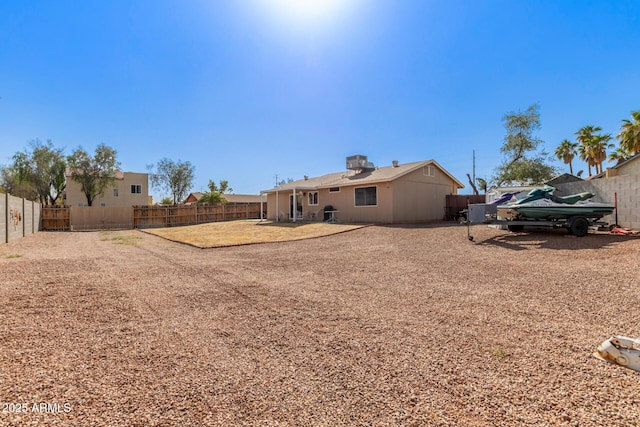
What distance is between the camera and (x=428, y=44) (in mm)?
12664

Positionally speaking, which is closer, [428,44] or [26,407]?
[26,407]

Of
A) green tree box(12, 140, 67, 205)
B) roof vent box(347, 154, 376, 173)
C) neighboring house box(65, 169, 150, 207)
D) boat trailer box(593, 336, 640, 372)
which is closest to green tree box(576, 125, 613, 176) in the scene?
roof vent box(347, 154, 376, 173)

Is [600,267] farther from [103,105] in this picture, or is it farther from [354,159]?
[103,105]

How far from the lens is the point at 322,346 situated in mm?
3137

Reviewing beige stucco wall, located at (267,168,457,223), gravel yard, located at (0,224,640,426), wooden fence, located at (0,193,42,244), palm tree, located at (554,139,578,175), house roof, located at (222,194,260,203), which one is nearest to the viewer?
gravel yard, located at (0,224,640,426)

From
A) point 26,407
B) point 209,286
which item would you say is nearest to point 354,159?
point 209,286

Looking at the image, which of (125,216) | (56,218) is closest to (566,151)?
(125,216)

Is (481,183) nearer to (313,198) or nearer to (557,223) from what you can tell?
(313,198)

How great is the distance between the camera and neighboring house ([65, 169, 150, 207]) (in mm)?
33406

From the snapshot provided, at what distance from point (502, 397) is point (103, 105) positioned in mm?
23150

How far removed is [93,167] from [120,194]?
22.3ft

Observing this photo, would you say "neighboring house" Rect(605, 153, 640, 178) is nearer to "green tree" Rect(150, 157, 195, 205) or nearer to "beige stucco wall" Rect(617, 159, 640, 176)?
"beige stucco wall" Rect(617, 159, 640, 176)

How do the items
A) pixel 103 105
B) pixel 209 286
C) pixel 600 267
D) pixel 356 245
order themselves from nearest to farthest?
pixel 209 286
pixel 600 267
pixel 356 245
pixel 103 105

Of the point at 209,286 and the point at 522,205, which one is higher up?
the point at 522,205
